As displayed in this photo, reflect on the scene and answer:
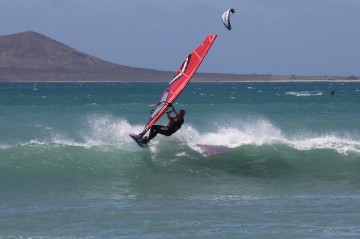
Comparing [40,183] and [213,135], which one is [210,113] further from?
[40,183]

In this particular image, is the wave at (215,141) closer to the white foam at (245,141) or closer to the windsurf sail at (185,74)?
the white foam at (245,141)

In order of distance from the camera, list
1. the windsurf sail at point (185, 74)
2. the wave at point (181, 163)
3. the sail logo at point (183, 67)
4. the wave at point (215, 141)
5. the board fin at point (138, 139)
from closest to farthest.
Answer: the windsurf sail at point (185, 74)
the wave at point (181, 163)
the sail logo at point (183, 67)
the board fin at point (138, 139)
the wave at point (215, 141)

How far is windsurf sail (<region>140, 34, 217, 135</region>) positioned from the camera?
15.7 metres

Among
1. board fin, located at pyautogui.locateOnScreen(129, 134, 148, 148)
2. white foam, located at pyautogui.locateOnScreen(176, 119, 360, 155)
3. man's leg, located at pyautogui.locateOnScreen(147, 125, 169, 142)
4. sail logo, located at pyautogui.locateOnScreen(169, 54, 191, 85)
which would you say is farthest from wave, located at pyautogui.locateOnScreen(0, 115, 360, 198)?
sail logo, located at pyautogui.locateOnScreen(169, 54, 191, 85)

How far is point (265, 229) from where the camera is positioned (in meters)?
11.3

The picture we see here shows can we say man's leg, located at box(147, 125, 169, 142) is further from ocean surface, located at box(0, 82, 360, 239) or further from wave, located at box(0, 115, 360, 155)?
wave, located at box(0, 115, 360, 155)

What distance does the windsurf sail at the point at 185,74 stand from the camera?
15677 mm

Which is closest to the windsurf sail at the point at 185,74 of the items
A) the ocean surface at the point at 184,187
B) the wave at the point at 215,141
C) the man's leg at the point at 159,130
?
the man's leg at the point at 159,130

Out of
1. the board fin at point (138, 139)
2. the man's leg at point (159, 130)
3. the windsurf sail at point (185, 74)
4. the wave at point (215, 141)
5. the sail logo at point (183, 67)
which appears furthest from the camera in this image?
the wave at point (215, 141)

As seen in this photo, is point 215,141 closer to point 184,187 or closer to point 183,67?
point 183,67

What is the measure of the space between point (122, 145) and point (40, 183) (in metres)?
3.70

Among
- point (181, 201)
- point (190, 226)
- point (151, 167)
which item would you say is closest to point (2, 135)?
point (151, 167)

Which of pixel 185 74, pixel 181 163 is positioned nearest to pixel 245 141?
pixel 181 163

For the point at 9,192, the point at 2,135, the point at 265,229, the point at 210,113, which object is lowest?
the point at 265,229
